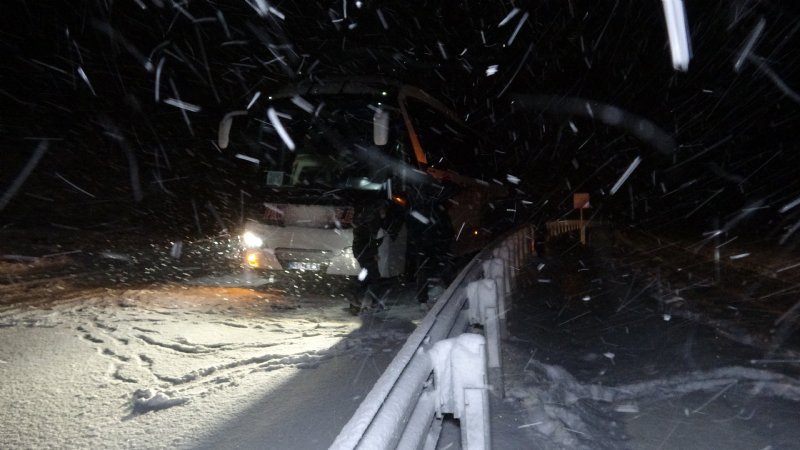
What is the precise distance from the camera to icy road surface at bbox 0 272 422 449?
10.2 feet

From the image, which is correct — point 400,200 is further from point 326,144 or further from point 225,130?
point 225,130

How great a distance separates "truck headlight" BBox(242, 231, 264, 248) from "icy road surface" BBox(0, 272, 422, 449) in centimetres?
81

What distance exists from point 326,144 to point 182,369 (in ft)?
14.0

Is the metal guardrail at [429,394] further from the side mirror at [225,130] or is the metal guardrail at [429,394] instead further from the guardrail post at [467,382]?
the side mirror at [225,130]

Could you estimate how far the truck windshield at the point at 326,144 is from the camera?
7395 mm

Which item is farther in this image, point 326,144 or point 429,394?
point 326,144

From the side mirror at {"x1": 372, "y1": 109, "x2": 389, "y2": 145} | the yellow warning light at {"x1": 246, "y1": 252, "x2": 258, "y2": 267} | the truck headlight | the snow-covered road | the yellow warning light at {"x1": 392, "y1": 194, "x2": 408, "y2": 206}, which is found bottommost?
the snow-covered road

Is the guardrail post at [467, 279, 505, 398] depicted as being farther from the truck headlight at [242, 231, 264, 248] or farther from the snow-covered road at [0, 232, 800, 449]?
the truck headlight at [242, 231, 264, 248]

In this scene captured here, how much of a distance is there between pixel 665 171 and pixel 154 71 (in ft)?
146

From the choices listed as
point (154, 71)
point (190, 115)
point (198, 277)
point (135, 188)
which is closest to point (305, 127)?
point (198, 277)

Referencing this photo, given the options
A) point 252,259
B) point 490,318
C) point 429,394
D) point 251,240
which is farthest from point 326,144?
point 429,394

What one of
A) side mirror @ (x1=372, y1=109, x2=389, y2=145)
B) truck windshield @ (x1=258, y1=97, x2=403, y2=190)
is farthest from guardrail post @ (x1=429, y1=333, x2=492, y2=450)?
truck windshield @ (x1=258, y1=97, x2=403, y2=190)

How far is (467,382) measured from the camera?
2.30m

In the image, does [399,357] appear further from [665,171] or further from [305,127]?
[665,171]
